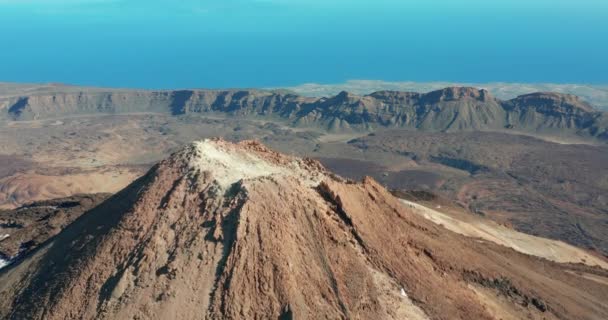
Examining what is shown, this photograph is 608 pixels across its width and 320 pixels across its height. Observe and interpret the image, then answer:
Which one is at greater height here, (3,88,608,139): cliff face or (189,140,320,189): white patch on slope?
(189,140,320,189): white patch on slope

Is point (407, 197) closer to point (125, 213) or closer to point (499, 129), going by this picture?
point (125, 213)

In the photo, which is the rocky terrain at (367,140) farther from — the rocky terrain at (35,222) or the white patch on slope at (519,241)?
the rocky terrain at (35,222)

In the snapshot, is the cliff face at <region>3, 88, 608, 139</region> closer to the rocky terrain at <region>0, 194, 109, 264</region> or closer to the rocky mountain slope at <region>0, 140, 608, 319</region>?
the rocky terrain at <region>0, 194, 109, 264</region>

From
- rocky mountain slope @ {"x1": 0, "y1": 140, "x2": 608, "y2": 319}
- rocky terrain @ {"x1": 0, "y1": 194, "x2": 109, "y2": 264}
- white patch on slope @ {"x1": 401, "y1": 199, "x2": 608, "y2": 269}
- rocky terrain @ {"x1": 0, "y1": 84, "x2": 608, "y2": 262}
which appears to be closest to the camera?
rocky mountain slope @ {"x1": 0, "y1": 140, "x2": 608, "y2": 319}

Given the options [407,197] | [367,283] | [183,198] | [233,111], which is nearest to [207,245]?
[183,198]

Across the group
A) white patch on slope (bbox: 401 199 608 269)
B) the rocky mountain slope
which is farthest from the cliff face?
the rocky mountain slope

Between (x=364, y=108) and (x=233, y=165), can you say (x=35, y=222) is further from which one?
(x=364, y=108)
